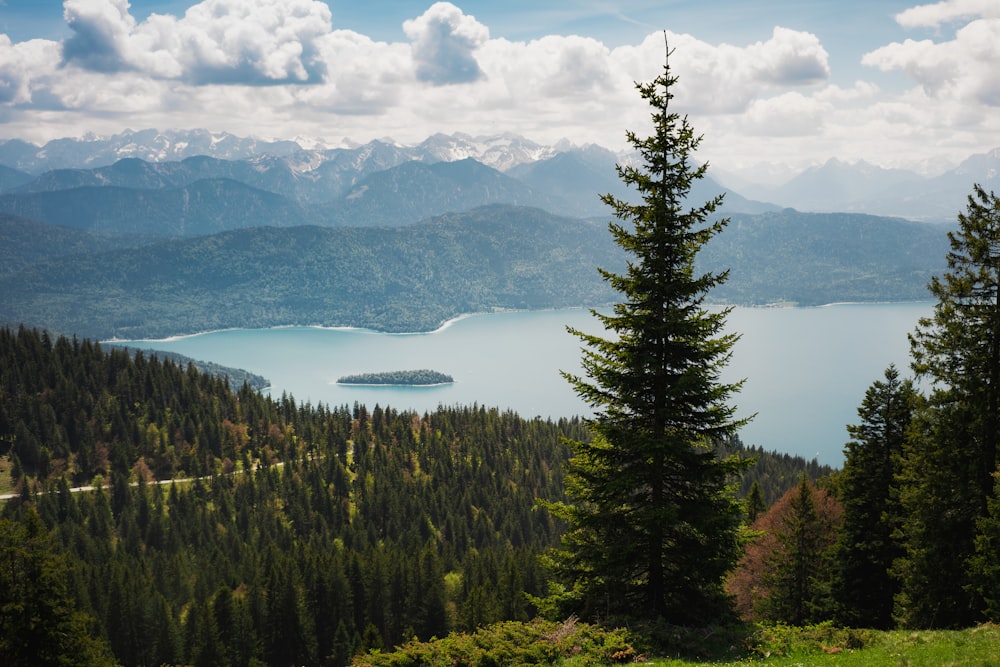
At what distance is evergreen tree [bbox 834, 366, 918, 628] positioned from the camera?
3669 centimetres

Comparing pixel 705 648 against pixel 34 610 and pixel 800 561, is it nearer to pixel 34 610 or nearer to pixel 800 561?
pixel 34 610

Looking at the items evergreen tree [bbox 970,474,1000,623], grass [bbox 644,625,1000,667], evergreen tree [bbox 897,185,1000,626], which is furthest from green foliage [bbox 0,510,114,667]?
evergreen tree [bbox 970,474,1000,623]

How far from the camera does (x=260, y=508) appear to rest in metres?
142

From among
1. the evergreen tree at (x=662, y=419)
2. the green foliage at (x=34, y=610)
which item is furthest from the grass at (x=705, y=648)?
the green foliage at (x=34, y=610)

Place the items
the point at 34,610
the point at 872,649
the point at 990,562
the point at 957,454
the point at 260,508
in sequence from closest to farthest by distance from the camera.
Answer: the point at 872,649
the point at 990,562
the point at 34,610
the point at 957,454
the point at 260,508

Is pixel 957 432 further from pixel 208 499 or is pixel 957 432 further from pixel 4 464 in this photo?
pixel 4 464

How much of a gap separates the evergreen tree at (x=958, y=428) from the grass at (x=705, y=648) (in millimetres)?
6513

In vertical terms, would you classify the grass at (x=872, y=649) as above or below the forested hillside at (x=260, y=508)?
above

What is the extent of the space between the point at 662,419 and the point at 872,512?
2157 centimetres

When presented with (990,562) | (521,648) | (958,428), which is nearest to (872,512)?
(958,428)

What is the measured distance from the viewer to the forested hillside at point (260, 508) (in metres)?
84.6

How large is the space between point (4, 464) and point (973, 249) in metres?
177

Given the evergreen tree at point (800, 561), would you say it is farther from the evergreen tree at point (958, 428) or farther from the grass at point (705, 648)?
the grass at point (705, 648)

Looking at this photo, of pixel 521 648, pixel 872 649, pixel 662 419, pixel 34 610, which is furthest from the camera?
pixel 34 610
